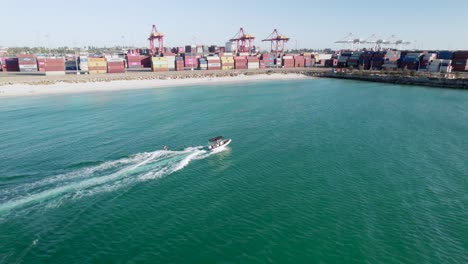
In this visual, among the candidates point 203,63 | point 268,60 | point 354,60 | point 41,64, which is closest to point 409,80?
point 354,60

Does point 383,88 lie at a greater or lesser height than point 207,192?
greater

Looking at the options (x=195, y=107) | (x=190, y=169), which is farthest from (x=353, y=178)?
(x=195, y=107)

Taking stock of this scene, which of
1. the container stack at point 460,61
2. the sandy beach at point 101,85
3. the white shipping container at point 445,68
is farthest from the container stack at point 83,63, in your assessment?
the container stack at point 460,61

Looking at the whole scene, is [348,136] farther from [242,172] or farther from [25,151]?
[25,151]

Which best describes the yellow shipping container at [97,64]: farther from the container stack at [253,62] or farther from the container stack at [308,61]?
the container stack at [308,61]

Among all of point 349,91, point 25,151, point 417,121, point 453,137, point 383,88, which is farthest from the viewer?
point 383,88

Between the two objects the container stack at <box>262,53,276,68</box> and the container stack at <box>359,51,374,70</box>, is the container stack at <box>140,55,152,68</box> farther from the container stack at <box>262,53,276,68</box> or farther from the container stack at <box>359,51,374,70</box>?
the container stack at <box>359,51,374,70</box>

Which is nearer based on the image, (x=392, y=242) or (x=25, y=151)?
(x=392, y=242)

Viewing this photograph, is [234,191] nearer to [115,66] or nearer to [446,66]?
[115,66]
